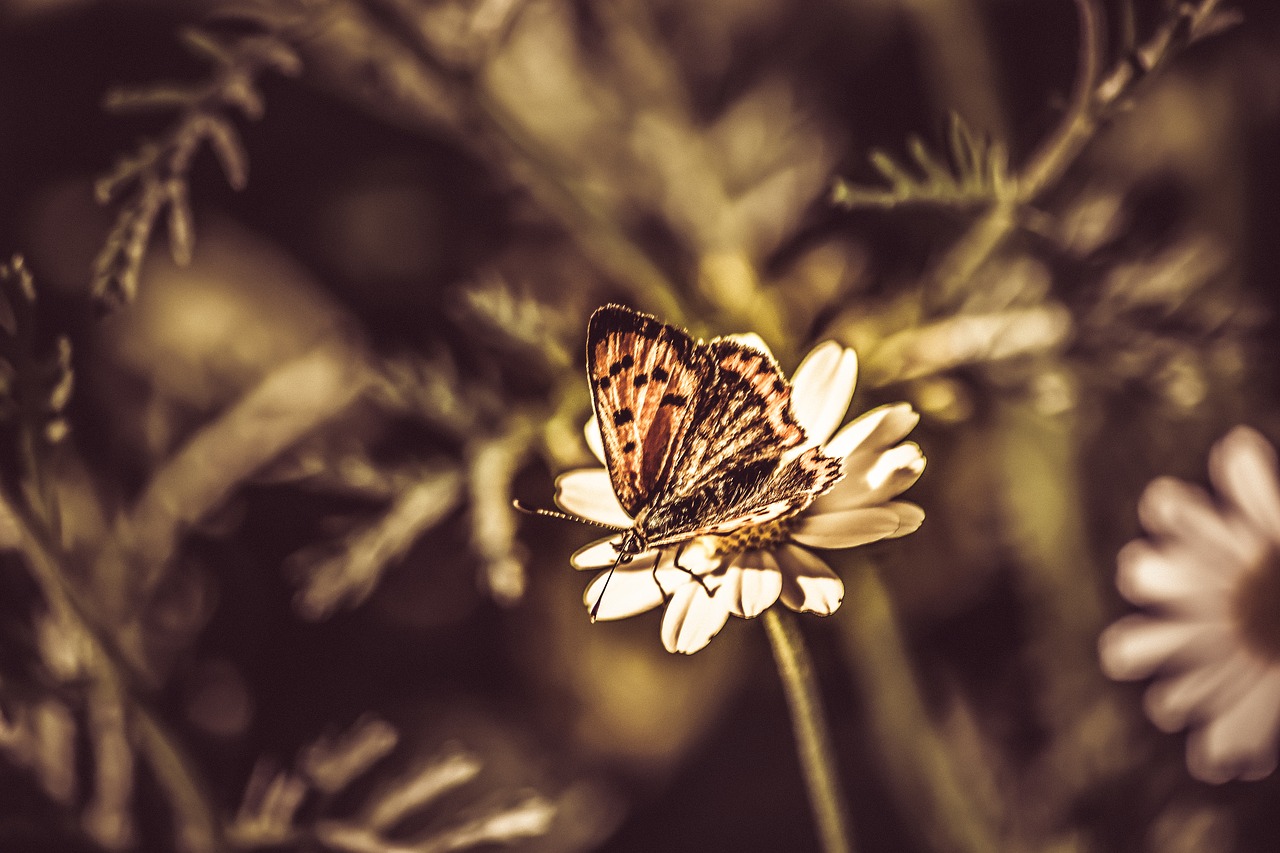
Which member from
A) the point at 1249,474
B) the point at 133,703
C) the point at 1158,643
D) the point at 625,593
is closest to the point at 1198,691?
the point at 1158,643

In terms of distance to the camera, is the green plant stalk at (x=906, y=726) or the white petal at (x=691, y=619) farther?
the green plant stalk at (x=906, y=726)

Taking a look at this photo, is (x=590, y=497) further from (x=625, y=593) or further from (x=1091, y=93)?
(x=1091, y=93)

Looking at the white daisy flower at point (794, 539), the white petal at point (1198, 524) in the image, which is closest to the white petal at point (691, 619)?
the white daisy flower at point (794, 539)

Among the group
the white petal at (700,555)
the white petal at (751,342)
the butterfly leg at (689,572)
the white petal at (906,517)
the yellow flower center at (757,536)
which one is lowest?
the butterfly leg at (689,572)

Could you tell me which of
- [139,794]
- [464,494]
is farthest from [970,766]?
[139,794]

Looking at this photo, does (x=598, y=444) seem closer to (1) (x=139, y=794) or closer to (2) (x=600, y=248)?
(2) (x=600, y=248)

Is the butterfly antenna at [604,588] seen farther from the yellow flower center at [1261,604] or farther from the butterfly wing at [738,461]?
the yellow flower center at [1261,604]

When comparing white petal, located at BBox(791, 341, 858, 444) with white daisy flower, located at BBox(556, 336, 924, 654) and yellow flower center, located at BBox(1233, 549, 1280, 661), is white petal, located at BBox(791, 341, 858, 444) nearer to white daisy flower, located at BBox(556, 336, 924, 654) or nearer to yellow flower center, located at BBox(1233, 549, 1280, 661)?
white daisy flower, located at BBox(556, 336, 924, 654)

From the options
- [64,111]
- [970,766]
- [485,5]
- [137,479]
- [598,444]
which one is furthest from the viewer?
[64,111]
